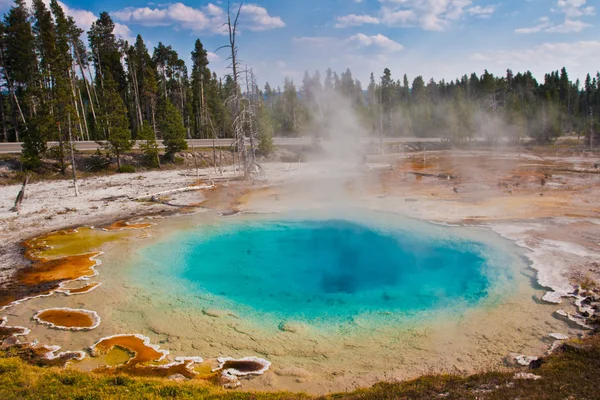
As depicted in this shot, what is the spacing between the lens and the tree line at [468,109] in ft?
173

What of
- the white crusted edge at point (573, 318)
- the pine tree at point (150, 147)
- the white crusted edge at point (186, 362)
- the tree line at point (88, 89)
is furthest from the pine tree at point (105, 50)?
the white crusted edge at point (573, 318)

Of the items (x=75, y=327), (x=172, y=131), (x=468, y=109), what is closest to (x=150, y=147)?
(x=172, y=131)

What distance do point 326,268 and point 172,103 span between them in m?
33.7

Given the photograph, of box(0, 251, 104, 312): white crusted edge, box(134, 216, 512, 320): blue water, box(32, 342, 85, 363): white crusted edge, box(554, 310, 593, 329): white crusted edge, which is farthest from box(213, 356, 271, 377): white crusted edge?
box(554, 310, 593, 329): white crusted edge

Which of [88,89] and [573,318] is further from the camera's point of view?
[88,89]

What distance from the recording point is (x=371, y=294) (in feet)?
30.9

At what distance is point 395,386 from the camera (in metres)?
5.32

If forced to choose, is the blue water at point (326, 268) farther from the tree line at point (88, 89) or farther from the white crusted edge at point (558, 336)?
the tree line at point (88, 89)

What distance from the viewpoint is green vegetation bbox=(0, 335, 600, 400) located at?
481 centimetres

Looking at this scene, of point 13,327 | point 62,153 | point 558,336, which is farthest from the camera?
point 62,153

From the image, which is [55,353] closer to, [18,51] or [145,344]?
[145,344]

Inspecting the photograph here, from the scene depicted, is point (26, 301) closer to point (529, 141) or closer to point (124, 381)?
point (124, 381)

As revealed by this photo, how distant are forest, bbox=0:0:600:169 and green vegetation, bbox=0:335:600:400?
1659cm

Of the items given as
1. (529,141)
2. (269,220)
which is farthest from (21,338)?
(529,141)
